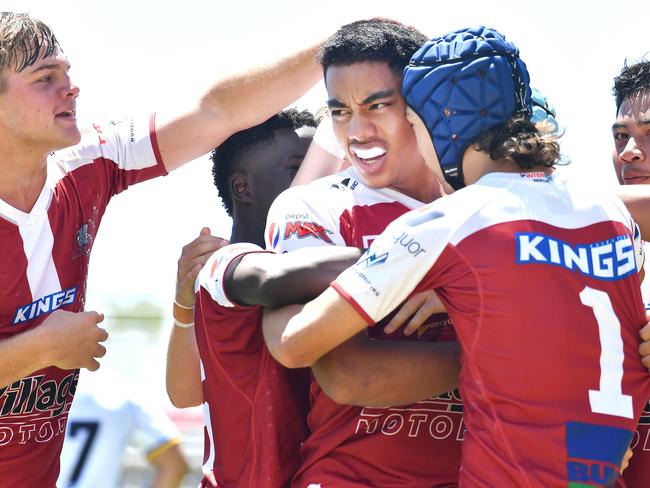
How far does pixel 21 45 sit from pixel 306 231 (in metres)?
1.87

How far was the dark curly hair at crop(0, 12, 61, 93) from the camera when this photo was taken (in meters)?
4.55

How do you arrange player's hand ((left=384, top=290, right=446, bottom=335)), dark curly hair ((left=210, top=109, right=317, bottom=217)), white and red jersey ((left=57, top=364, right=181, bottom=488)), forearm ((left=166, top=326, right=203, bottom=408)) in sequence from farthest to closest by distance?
white and red jersey ((left=57, top=364, right=181, bottom=488)) < dark curly hair ((left=210, top=109, right=317, bottom=217)) < forearm ((left=166, top=326, right=203, bottom=408)) < player's hand ((left=384, top=290, right=446, bottom=335))

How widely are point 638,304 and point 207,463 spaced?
6.12ft

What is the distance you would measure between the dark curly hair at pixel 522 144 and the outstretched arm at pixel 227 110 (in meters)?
1.64

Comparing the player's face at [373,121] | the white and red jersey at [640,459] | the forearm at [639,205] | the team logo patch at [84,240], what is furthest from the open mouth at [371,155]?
the team logo patch at [84,240]

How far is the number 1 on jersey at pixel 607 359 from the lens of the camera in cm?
303

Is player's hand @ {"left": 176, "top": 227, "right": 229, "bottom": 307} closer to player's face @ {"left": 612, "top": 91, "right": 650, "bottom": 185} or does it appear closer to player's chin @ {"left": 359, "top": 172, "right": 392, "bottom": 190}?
player's chin @ {"left": 359, "top": 172, "right": 392, "bottom": 190}

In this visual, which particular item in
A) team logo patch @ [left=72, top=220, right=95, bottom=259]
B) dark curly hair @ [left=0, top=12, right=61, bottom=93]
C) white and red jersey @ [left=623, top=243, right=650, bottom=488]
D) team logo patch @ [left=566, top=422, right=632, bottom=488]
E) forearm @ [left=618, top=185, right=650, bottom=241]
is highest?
dark curly hair @ [left=0, top=12, right=61, bottom=93]

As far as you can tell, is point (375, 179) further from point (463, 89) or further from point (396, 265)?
point (396, 265)

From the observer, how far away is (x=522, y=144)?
10.5 feet

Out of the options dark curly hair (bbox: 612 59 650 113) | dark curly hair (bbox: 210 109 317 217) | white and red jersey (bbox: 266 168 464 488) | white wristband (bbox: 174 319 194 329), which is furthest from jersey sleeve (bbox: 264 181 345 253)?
dark curly hair (bbox: 612 59 650 113)

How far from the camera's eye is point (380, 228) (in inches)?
146

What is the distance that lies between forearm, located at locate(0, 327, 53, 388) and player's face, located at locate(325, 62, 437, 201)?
5.09ft

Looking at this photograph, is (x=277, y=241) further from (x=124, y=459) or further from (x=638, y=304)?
(x=124, y=459)
